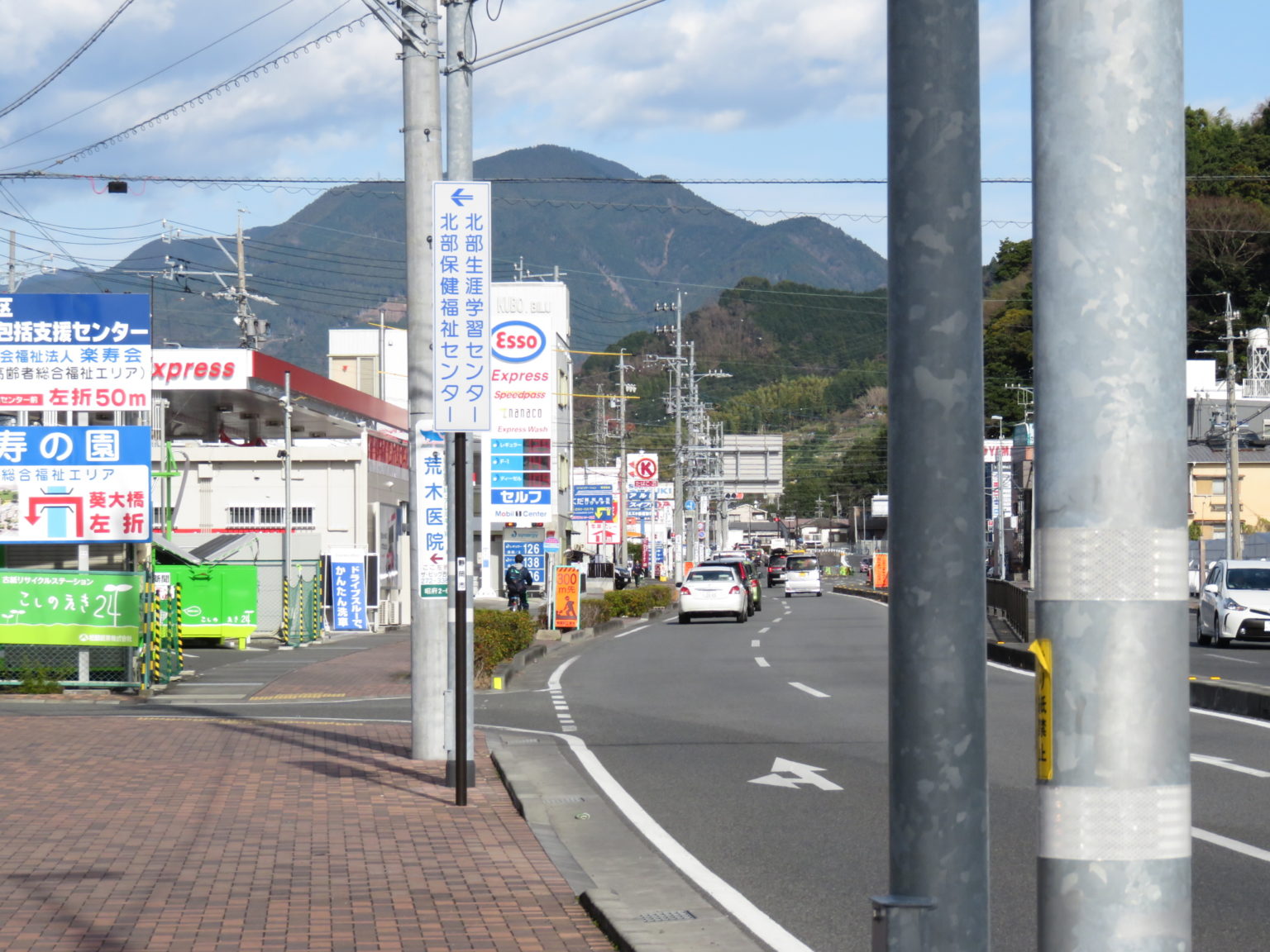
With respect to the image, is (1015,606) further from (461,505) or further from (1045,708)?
(1045,708)

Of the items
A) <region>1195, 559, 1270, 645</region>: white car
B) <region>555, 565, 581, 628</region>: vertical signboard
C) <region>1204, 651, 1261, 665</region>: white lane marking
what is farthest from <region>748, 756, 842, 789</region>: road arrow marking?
<region>555, 565, 581, 628</region>: vertical signboard

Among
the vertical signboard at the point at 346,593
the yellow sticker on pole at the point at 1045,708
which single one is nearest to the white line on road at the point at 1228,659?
the vertical signboard at the point at 346,593

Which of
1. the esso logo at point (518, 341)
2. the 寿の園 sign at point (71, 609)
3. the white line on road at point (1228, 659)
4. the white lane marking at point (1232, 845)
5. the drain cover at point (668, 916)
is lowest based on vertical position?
the white line on road at point (1228, 659)

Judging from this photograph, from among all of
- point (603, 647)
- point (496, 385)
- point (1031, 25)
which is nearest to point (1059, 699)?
point (1031, 25)

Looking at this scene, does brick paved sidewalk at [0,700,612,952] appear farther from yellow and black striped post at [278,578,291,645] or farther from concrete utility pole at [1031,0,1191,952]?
yellow and black striped post at [278,578,291,645]

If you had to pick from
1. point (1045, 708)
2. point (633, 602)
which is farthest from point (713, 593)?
point (1045, 708)

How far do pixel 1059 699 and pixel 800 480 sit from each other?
175199 millimetres

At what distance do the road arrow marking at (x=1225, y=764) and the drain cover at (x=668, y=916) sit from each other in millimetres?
6241

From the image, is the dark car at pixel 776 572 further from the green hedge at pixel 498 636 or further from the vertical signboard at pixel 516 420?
the green hedge at pixel 498 636

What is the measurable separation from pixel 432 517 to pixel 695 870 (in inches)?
178

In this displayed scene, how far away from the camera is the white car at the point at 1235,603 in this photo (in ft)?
90.9

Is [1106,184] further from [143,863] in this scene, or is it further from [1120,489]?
[143,863]

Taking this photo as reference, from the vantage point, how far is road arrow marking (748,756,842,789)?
37.4ft

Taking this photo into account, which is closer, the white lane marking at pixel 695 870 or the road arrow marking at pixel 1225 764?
the white lane marking at pixel 695 870
